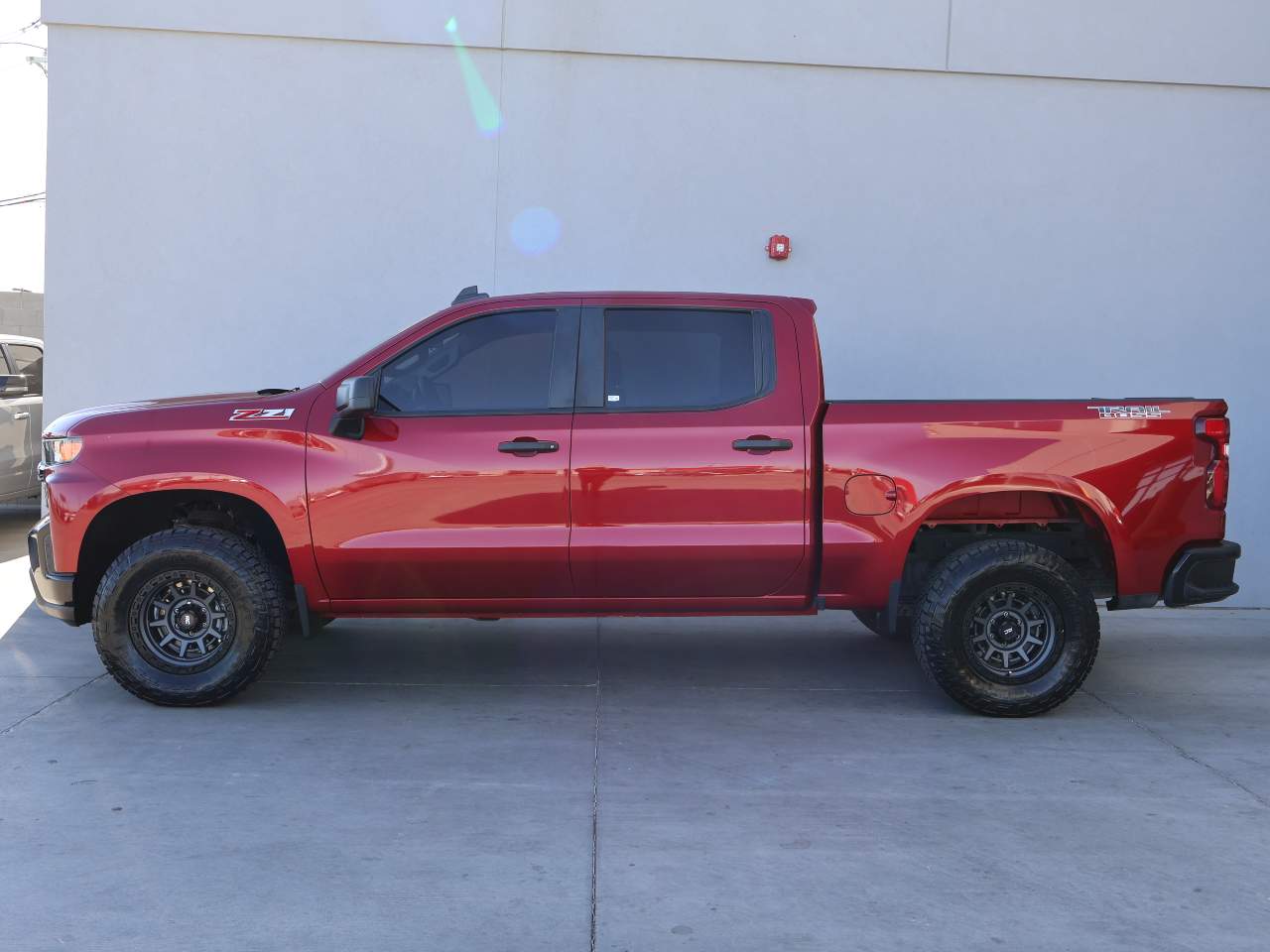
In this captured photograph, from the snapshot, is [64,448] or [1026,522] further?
[1026,522]

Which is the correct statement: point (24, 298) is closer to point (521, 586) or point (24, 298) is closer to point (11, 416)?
point (11, 416)

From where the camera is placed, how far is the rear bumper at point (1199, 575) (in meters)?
5.77

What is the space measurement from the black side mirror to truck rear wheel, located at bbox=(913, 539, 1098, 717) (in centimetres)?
273

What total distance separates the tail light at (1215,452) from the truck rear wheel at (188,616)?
4394 millimetres

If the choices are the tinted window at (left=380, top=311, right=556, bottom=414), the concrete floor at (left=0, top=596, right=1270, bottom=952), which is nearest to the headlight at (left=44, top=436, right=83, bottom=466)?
the concrete floor at (left=0, top=596, right=1270, bottom=952)

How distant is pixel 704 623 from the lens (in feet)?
26.8

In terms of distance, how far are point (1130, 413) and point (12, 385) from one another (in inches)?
321

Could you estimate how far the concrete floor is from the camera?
3523mm

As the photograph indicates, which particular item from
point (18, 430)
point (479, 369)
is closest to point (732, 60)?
point (479, 369)

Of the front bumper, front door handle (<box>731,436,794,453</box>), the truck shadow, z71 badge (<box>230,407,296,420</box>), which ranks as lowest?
the truck shadow

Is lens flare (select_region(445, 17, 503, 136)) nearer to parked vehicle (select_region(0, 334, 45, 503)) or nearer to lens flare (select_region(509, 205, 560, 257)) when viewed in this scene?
lens flare (select_region(509, 205, 560, 257))

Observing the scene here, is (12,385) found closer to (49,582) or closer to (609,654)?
(49,582)

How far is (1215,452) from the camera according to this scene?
229 inches

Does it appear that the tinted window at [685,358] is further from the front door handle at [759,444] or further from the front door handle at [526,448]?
the front door handle at [526,448]
